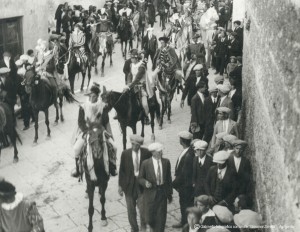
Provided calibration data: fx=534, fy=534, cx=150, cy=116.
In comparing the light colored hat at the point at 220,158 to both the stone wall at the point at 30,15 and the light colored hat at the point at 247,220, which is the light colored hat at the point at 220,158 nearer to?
the light colored hat at the point at 247,220

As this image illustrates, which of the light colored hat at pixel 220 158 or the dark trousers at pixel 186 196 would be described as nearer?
the light colored hat at pixel 220 158

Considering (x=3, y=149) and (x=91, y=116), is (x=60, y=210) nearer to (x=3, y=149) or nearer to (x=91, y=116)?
(x=91, y=116)

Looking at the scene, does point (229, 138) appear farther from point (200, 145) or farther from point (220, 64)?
point (220, 64)

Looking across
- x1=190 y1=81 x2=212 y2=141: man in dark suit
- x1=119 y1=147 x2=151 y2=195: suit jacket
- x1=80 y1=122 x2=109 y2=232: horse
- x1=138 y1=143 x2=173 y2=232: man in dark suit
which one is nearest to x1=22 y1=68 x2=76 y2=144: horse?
x1=190 y1=81 x2=212 y2=141: man in dark suit

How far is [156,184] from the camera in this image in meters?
7.51

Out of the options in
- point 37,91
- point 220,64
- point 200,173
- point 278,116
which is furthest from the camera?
point 220,64

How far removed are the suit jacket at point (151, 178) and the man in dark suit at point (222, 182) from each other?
0.61 meters

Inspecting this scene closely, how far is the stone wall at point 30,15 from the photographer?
1669 centimetres

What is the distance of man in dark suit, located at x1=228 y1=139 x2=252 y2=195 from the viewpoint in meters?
7.30

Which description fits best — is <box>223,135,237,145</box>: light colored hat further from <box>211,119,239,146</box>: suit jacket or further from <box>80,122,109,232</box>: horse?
<box>80,122,109,232</box>: horse

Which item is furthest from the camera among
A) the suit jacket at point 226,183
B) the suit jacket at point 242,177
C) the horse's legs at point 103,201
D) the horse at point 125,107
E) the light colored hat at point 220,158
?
the horse at point 125,107

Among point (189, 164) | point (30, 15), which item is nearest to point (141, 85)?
point (189, 164)

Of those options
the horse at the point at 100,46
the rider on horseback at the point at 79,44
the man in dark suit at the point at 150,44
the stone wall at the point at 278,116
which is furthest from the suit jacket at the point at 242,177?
the horse at the point at 100,46

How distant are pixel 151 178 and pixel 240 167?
4.08ft
